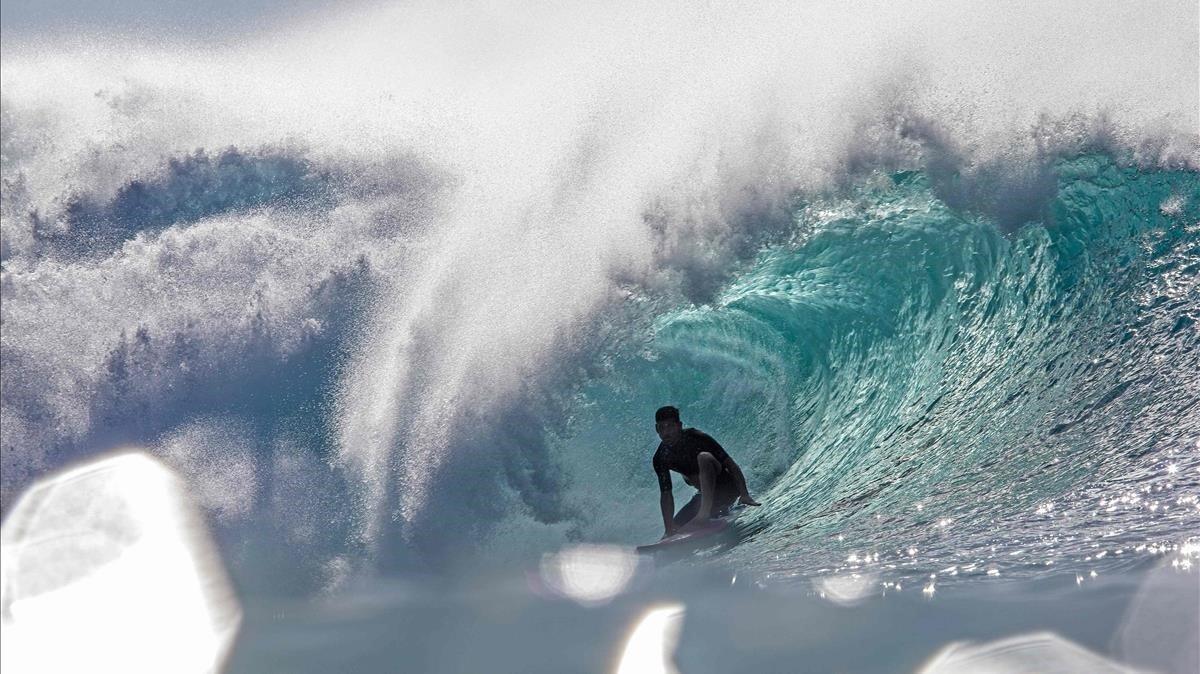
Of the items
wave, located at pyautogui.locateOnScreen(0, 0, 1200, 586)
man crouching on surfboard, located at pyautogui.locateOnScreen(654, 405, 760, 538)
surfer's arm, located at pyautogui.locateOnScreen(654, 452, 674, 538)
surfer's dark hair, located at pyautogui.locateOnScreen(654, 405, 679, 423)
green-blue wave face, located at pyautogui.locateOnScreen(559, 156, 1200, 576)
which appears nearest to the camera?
surfer's dark hair, located at pyautogui.locateOnScreen(654, 405, 679, 423)

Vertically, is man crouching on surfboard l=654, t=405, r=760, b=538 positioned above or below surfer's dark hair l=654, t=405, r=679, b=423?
below

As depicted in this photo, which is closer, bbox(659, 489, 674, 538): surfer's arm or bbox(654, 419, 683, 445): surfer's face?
bbox(654, 419, 683, 445): surfer's face

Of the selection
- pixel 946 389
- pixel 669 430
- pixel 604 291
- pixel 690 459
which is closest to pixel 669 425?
pixel 669 430

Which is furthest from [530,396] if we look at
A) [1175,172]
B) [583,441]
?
[1175,172]

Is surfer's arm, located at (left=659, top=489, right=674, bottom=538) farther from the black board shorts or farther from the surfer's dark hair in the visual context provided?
the surfer's dark hair

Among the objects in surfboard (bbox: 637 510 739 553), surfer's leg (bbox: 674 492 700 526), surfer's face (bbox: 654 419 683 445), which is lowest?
surfboard (bbox: 637 510 739 553)

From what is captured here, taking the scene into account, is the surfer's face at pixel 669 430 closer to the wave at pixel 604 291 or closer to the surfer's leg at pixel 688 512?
the surfer's leg at pixel 688 512

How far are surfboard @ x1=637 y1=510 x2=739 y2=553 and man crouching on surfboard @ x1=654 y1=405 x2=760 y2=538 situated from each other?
6cm

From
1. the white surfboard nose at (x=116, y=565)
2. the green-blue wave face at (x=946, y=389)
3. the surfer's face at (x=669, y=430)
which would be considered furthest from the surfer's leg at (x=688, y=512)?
the white surfboard nose at (x=116, y=565)

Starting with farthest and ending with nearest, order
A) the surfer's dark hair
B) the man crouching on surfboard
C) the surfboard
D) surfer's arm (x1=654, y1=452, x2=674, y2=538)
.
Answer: the surfboard, surfer's arm (x1=654, y1=452, x2=674, y2=538), the man crouching on surfboard, the surfer's dark hair

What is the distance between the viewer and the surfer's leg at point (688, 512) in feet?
25.1

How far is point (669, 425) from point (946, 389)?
2983 mm

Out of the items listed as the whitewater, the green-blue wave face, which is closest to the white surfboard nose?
the whitewater

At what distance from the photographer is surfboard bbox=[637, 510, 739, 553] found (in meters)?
7.64
